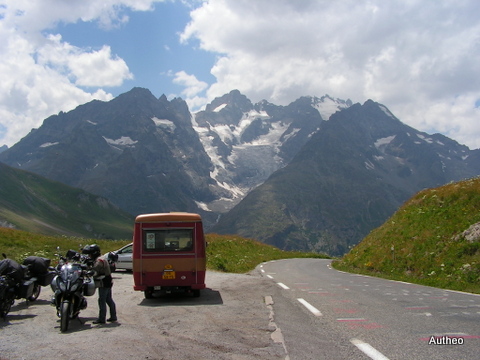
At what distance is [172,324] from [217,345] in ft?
8.96

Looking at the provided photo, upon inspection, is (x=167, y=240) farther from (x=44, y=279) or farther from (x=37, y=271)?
(x=37, y=271)

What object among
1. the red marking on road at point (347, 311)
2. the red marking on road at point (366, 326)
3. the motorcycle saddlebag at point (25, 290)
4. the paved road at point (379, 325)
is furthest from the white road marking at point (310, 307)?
the motorcycle saddlebag at point (25, 290)

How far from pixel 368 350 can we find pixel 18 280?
10.0 m

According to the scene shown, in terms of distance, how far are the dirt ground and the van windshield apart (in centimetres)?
185

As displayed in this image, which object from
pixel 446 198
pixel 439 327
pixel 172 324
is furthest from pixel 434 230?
pixel 172 324

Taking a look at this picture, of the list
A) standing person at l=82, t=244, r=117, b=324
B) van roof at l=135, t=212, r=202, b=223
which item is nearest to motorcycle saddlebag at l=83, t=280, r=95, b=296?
standing person at l=82, t=244, r=117, b=324

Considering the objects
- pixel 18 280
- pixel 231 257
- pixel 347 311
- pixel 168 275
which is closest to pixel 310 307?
pixel 347 311

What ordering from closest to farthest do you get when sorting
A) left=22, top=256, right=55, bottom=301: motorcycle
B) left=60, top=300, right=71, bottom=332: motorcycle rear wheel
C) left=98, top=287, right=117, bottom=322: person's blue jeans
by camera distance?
left=60, top=300, right=71, bottom=332: motorcycle rear wheel → left=98, top=287, right=117, bottom=322: person's blue jeans → left=22, top=256, right=55, bottom=301: motorcycle

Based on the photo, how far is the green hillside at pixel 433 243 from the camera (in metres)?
20.4

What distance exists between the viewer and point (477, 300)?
1354cm

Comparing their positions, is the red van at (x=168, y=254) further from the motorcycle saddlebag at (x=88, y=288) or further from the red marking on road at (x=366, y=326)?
the red marking on road at (x=366, y=326)

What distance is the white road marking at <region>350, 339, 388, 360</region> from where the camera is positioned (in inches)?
279

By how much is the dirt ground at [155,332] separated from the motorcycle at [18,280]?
1.59 ft

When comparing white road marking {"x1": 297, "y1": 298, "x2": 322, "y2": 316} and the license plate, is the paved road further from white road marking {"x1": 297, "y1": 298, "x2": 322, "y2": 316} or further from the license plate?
the license plate
